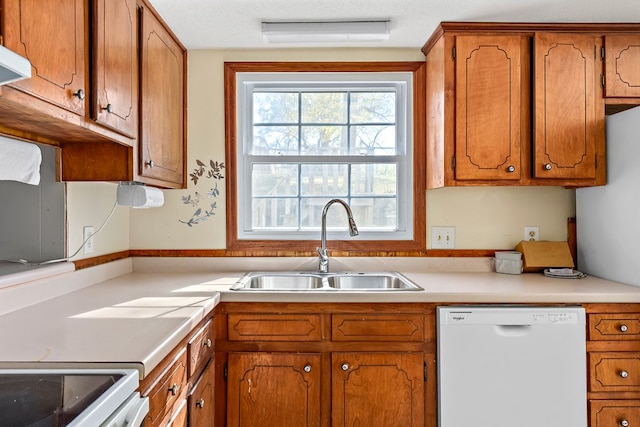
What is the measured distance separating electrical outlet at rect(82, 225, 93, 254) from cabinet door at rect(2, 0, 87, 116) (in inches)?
30.5

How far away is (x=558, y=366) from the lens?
1.69m

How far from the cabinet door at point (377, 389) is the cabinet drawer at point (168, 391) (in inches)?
26.7

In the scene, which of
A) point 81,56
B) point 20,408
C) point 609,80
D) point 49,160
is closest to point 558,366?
point 609,80

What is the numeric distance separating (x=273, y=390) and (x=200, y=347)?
44 cm

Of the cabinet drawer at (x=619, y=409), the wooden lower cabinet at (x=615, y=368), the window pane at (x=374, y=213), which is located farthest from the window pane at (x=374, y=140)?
the cabinet drawer at (x=619, y=409)

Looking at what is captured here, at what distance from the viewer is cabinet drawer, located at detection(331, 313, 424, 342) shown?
1742 millimetres

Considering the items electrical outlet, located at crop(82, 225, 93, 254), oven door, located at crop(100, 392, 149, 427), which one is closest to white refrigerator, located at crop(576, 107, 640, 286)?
oven door, located at crop(100, 392, 149, 427)

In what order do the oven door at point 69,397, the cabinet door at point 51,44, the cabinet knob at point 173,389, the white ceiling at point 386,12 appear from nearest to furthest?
the oven door at point 69,397, the cabinet door at point 51,44, the cabinet knob at point 173,389, the white ceiling at point 386,12

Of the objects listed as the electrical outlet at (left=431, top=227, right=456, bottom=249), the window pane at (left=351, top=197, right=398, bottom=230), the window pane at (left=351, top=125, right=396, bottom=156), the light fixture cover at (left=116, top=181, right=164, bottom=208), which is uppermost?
the window pane at (left=351, top=125, right=396, bottom=156)

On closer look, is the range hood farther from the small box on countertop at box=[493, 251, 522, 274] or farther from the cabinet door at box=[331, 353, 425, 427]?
the small box on countertop at box=[493, 251, 522, 274]

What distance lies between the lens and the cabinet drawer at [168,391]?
41.3 inches

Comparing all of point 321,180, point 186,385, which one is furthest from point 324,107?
point 186,385

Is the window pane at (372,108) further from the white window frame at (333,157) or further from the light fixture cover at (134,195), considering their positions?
the light fixture cover at (134,195)

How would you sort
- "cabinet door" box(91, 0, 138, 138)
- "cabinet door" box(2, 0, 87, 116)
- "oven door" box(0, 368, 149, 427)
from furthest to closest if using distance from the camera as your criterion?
"cabinet door" box(91, 0, 138, 138) → "cabinet door" box(2, 0, 87, 116) → "oven door" box(0, 368, 149, 427)
